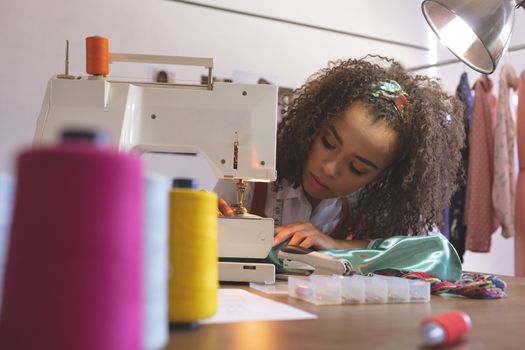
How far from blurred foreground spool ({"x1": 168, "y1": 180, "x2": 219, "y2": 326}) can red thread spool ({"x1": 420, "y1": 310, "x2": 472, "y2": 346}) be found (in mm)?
194

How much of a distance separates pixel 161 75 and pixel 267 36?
52 centimetres

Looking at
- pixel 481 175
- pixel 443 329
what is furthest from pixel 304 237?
pixel 481 175

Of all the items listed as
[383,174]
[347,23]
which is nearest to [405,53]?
[347,23]

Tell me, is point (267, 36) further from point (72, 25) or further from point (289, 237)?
point (289, 237)

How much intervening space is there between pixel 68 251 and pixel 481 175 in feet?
6.72

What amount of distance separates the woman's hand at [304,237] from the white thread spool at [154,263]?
650 mm

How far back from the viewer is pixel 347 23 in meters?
2.61

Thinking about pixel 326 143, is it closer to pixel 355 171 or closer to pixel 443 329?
pixel 355 171

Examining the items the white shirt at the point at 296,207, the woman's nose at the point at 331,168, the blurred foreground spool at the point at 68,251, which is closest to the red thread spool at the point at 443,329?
the blurred foreground spool at the point at 68,251

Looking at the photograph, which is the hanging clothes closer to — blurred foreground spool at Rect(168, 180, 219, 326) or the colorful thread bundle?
the colorful thread bundle

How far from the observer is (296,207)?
58.7 inches

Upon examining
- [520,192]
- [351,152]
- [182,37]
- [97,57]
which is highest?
[182,37]

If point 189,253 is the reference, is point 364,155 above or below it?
above

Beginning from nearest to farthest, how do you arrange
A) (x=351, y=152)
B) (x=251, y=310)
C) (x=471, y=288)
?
(x=251, y=310)
(x=471, y=288)
(x=351, y=152)
